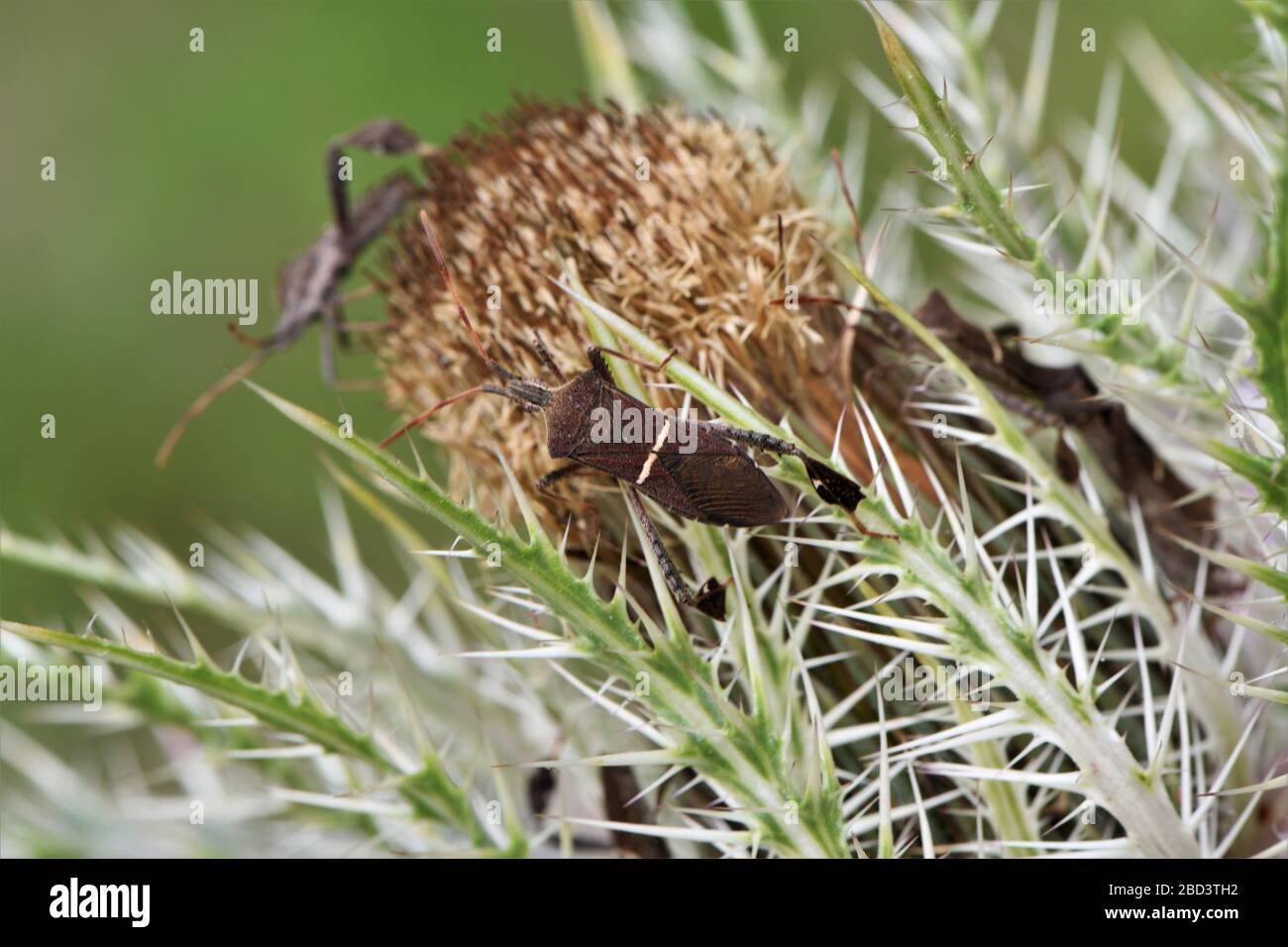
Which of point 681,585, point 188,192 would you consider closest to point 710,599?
point 681,585

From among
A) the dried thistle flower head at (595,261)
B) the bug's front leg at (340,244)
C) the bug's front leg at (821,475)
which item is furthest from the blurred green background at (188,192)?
the bug's front leg at (821,475)

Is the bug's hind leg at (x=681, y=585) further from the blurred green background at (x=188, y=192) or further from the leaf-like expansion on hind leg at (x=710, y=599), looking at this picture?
the blurred green background at (x=188, y=192)

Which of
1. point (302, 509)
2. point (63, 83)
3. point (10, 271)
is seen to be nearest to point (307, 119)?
point (63, 83)

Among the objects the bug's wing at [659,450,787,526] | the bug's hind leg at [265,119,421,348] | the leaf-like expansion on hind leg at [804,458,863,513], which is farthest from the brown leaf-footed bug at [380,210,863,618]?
the bug's hind leg at [265,119,421,348]

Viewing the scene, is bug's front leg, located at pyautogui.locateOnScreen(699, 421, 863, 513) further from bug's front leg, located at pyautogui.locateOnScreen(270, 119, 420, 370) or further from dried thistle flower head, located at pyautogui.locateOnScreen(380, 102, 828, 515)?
bug's front leg, located at pyautogui.locateOnScreen(270, 119, 420, 370)

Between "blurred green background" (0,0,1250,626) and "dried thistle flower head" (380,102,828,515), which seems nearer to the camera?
"dried thistle flower head" (380,102,828,515)

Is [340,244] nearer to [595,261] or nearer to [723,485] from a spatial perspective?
[595,261]
